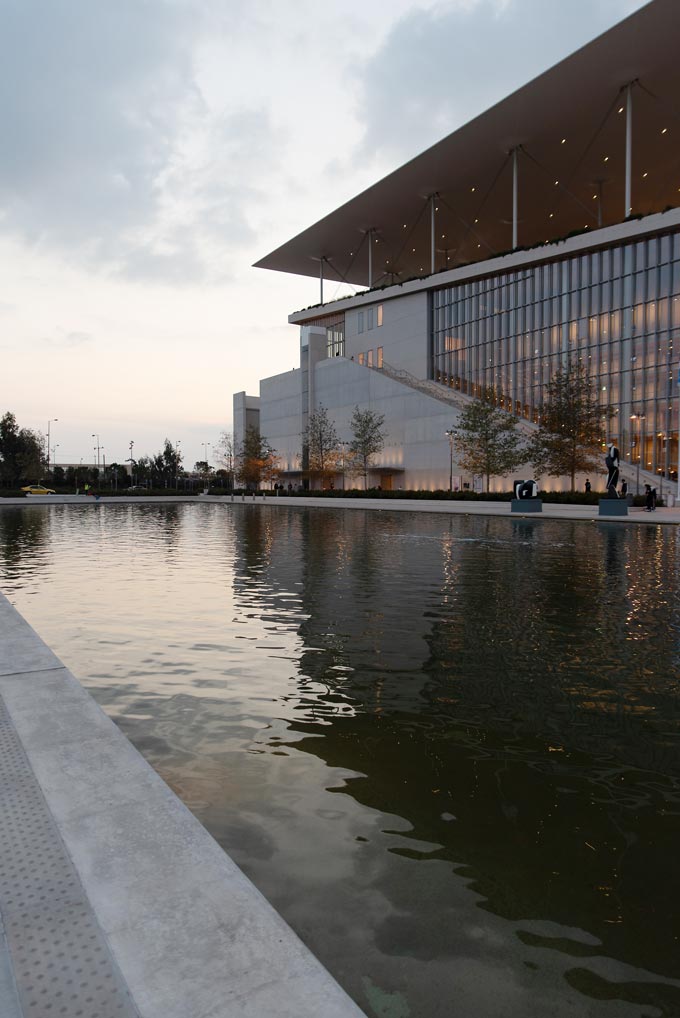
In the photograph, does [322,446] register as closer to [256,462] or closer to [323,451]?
[323,451]

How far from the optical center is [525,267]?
65.1 metres

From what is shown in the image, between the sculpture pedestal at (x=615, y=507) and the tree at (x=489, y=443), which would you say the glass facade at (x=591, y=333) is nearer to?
the tree at (x=489, y=443)

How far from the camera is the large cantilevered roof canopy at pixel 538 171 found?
49.5m

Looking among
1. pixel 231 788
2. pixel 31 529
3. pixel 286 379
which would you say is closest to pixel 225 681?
pixel 231 788

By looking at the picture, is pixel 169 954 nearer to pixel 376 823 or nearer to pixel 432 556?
pixel 376 823

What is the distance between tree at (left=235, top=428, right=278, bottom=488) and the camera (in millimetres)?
91500

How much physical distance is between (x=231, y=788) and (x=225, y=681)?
242 cm

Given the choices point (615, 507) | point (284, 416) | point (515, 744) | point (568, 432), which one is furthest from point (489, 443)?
point (515, 744)

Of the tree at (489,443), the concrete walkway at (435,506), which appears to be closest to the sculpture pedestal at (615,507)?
the concrete walkway at (435,506)

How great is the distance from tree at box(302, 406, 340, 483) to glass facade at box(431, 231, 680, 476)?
16.1 m

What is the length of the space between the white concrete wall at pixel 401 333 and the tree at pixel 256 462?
1808cm

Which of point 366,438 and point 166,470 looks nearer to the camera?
point 366,438

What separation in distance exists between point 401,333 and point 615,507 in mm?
45756

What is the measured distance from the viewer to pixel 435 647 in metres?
8.38
